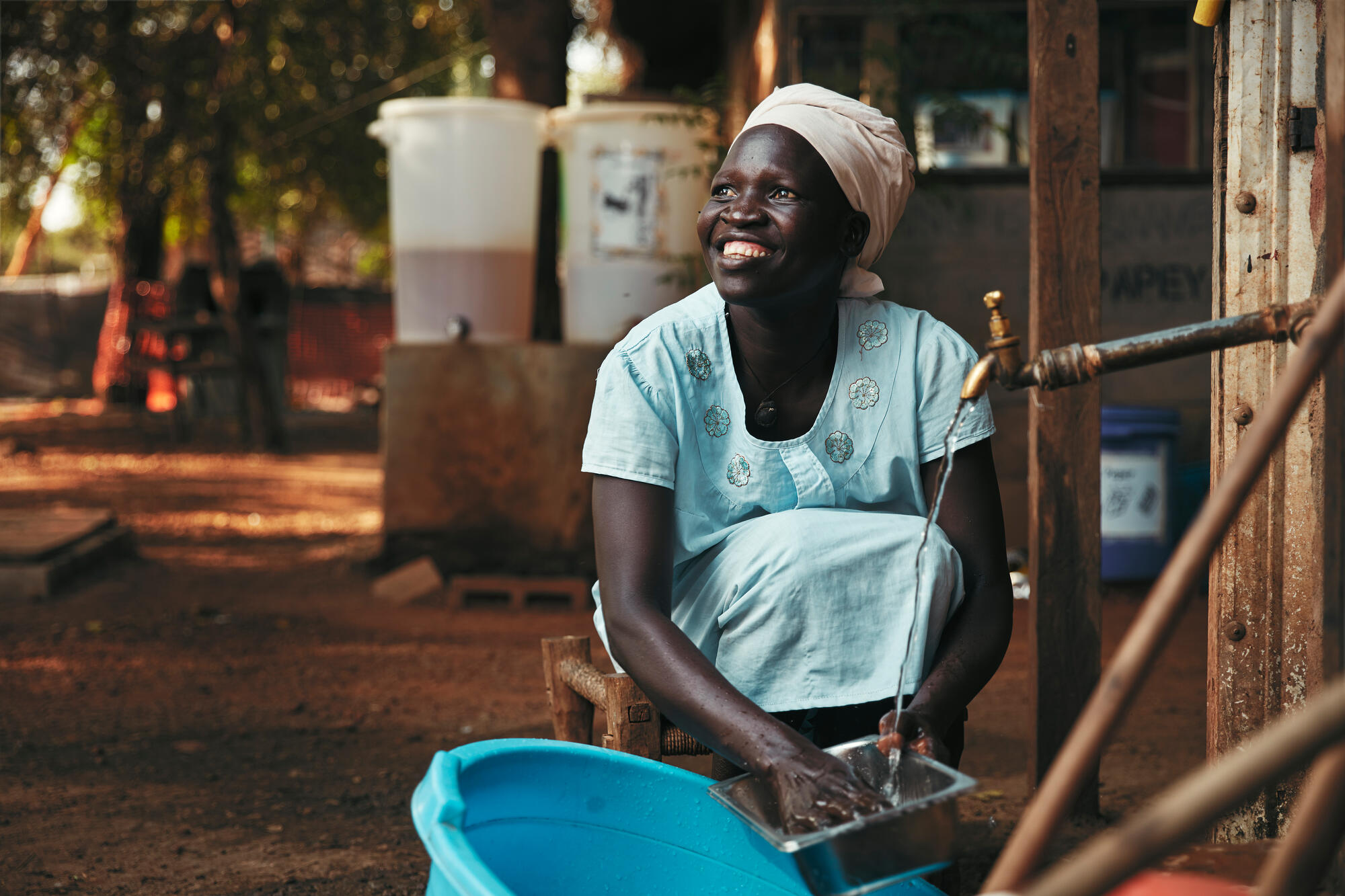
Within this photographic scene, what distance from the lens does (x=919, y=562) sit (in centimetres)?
166

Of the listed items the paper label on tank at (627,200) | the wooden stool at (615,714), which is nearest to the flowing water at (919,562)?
the wooden stool at (615,714)

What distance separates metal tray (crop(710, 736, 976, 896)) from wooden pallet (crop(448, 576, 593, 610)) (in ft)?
12.4

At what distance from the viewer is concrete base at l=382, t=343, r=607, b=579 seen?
5383 millimetres

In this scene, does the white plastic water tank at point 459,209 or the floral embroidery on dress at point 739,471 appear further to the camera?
the white plastic water tank at point 459,209

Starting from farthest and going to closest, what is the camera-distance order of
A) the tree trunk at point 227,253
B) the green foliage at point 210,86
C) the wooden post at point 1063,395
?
the green foliage at point 210,86, the tree trunk at point 227,253, the wooden post at point 1063,395

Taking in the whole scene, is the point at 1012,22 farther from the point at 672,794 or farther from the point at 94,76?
the point at 94,76

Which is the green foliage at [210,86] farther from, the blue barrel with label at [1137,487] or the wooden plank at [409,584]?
the blue barrel with label at [1137,487]

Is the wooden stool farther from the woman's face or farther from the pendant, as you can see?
the woman's face

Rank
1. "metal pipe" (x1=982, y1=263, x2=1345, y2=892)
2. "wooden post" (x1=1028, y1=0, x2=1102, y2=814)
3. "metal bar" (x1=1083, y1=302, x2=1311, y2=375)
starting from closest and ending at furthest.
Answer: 1. "metal pipe" (x1=982, y1=263, x2=1345, y2=892)
2. "metal bar" (x1=1083, y1=302, x2=1311, y2=375)
3. "wooden post" (x1=1028, y1=0, x2=1102, y2=814)

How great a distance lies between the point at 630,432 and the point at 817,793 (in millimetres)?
585

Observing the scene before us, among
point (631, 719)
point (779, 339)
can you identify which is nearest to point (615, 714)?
point (631, 719)

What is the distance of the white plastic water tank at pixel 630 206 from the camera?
5262 millimetres

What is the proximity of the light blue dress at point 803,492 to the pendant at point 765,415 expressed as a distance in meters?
0.03

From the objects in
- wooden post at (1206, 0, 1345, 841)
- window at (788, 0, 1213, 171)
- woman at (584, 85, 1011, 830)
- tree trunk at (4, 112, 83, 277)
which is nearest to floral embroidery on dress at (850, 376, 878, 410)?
woman at (584, 85, 1011, 830)
